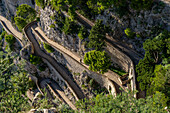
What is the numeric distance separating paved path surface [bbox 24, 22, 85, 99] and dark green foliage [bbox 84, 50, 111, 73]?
493 inches

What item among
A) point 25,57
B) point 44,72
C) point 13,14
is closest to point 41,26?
point 25,57

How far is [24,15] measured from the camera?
203 ft

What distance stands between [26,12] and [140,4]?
4332 centimetres

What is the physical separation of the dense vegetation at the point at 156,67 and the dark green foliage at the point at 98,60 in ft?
27.4

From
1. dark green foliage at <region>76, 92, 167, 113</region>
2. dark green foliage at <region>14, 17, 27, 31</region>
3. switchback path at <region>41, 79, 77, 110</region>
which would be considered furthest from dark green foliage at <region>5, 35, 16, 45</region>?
dark green foliage at <region>76, 92, 167, 113</region>

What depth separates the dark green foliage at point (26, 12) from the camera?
196 feet

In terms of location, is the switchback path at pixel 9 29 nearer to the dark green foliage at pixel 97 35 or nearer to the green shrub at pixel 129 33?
the dark green foliage at pixel 97 35

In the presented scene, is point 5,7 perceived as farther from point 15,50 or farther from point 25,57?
point 25,57

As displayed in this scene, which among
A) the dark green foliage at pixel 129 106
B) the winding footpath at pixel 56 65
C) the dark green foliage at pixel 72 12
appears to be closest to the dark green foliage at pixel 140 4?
the dark green foliage at pixel 72 12

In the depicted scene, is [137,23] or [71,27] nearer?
[137,23]

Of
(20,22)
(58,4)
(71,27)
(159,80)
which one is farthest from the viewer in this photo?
(20,22)

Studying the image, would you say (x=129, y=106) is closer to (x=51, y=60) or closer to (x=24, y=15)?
(x=51, y=60)

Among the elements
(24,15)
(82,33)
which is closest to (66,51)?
(82,33)

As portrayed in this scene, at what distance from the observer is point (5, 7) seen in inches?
3044
